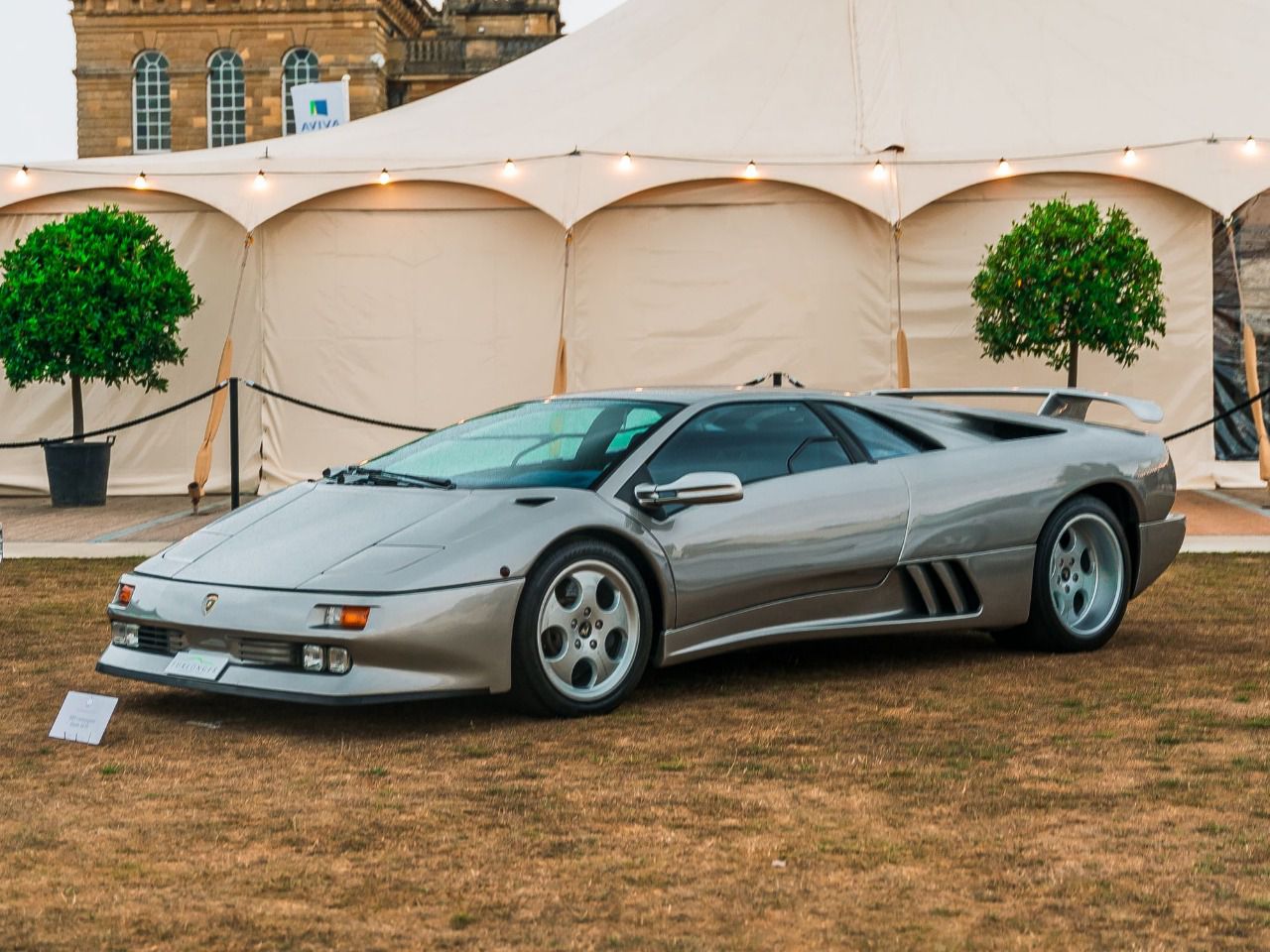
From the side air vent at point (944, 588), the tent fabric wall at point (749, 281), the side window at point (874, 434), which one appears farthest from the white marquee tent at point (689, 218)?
the side air vent at point (944, 588)

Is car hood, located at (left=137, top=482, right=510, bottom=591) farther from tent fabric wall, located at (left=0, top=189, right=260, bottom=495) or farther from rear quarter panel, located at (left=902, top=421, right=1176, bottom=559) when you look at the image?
tent fabric wall, located at (left=0, top=189, right=260, bottom=495)

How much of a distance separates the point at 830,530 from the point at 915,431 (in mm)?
778

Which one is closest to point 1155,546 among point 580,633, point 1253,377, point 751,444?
point 751,444

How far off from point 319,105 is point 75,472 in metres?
16.3

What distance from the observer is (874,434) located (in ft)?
25.1

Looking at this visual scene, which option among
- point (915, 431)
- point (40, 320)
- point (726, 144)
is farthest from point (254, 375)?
point (915, 431)

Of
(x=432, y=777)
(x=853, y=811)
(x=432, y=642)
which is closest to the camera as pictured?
(x=853, y=811)

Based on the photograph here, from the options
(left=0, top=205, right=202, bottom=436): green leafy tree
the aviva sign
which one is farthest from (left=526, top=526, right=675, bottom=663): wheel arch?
the aviva sign

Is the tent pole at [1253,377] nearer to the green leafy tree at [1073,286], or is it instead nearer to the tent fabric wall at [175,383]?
the green leafy tree at [1073,286]

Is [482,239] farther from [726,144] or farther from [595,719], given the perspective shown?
[595,719]

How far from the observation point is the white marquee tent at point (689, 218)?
1639cm

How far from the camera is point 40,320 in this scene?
16328 mm

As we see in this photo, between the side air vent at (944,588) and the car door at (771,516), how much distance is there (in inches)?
6.4

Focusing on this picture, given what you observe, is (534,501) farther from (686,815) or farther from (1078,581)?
(1078,581)
